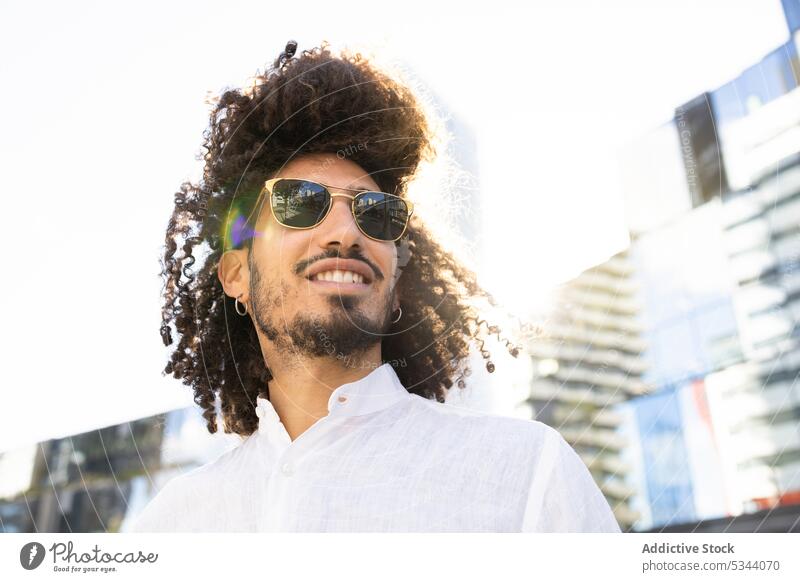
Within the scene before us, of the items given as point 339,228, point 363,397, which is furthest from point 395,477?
point 339,228

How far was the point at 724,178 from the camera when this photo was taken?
47.5 inches

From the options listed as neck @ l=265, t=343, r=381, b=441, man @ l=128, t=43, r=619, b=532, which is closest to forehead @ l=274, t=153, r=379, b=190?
man @ l=128, t=43, r=619, b=532

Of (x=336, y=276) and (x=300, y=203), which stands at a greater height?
(x=300, y=203)

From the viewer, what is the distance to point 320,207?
109 centimetres

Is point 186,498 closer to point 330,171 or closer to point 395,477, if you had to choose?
point 395,477

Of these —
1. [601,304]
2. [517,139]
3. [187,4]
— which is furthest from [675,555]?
[187,4]

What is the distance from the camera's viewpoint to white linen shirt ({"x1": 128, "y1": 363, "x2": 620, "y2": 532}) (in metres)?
1.00

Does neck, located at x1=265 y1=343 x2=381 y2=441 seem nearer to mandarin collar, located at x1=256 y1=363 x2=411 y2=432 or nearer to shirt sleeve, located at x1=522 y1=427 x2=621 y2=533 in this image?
mandarin collar, located at x1=256 y1=363 x2=411 y2=432

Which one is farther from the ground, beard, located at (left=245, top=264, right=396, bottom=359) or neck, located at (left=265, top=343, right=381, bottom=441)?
beard, located at (left=245, top=264, right=396, bottom=359)

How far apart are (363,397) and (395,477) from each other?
Result: 0.12m

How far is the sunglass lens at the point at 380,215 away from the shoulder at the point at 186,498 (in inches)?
14.9

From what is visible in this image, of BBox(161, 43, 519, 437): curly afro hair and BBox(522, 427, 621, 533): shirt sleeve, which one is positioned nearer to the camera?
BBox(522, 427, 621, 533): shirt sleeve

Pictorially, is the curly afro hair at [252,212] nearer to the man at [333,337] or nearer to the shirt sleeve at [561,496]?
the man at [333,337]

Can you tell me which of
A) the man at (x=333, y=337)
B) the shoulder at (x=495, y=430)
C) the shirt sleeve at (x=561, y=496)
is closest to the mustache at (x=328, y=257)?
the man at (x=333, y=337)
